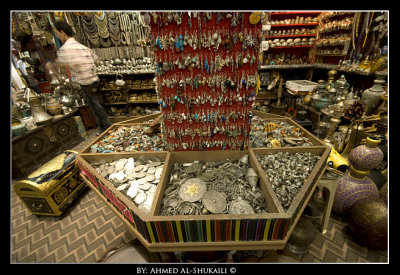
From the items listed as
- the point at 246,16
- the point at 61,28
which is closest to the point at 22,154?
the point at 61,28

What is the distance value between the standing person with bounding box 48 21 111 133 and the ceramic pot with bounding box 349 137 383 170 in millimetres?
5234

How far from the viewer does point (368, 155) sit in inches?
75.0

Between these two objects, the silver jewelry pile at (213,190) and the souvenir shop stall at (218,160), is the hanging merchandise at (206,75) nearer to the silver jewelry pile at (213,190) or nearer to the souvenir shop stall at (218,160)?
the souvenir shop stall at (218,160)

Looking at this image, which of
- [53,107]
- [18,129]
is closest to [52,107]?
[53,107]

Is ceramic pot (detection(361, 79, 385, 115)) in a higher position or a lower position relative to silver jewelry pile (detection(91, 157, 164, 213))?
higher

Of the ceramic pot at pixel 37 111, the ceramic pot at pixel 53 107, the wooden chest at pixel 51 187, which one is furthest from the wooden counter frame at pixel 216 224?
the ceramic pot at pixel 53 107

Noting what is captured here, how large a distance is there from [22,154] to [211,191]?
383 cm

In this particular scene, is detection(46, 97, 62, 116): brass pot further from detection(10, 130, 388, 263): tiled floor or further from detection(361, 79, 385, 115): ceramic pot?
detection(361, 79, 385, 115): ceramic pot

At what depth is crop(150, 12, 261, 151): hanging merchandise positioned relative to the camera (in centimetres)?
161

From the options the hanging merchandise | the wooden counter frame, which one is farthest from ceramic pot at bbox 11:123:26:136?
the hanging merchandise

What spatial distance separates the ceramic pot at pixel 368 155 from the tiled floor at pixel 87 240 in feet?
3.00

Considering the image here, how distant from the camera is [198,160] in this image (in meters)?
2.28

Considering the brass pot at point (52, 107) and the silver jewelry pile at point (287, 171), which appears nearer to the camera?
the silver jewelry pile at point (287, 171)

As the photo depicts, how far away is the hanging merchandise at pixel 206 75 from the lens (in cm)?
161
